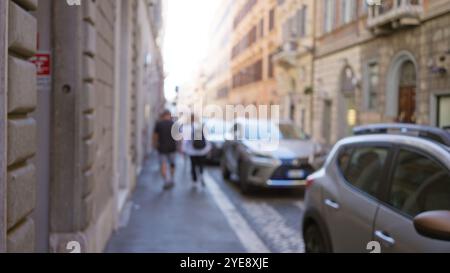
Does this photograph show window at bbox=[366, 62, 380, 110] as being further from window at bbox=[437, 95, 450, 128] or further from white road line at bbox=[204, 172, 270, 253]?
white road line at bbox=[204, 172, 270, 253]

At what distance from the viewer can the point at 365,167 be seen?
4.70 m

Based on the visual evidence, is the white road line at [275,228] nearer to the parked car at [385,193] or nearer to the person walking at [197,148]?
the parked car at [385,193]

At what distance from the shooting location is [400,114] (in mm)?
19328

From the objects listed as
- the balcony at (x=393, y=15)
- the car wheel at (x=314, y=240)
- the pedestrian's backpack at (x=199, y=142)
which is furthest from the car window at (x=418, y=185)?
the balcony at (x=393, y=15)

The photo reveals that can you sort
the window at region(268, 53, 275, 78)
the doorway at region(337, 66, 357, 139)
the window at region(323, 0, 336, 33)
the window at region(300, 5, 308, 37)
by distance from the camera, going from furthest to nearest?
the window at region(268, 53, 275, 78) → the window at region(300, 5, 308, 37) → the window at region(323, 0, 336, 33) → the doorway at region(337, 66, 357, 139)

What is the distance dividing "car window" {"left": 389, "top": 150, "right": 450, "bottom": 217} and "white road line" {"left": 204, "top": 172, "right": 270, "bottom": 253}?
3246 mm

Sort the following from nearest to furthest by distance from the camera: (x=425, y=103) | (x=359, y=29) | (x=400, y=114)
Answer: (x=425, y=103) → (x=400, y=114) → (x=359, y=29)

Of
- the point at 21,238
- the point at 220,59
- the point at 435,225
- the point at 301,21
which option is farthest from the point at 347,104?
the point at 220,59

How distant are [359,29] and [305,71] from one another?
7.61m

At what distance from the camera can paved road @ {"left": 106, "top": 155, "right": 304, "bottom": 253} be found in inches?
287

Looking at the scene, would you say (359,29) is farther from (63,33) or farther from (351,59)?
(63,33)

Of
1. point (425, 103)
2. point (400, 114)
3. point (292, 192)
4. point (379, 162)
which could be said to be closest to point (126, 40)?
point (292, 192)

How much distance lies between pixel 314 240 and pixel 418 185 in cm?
171

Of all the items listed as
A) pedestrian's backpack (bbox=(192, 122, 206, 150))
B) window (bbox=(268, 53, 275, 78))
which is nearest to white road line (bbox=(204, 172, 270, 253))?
pedestrian's backpack (bbox=(192, 122, 206, 150))
